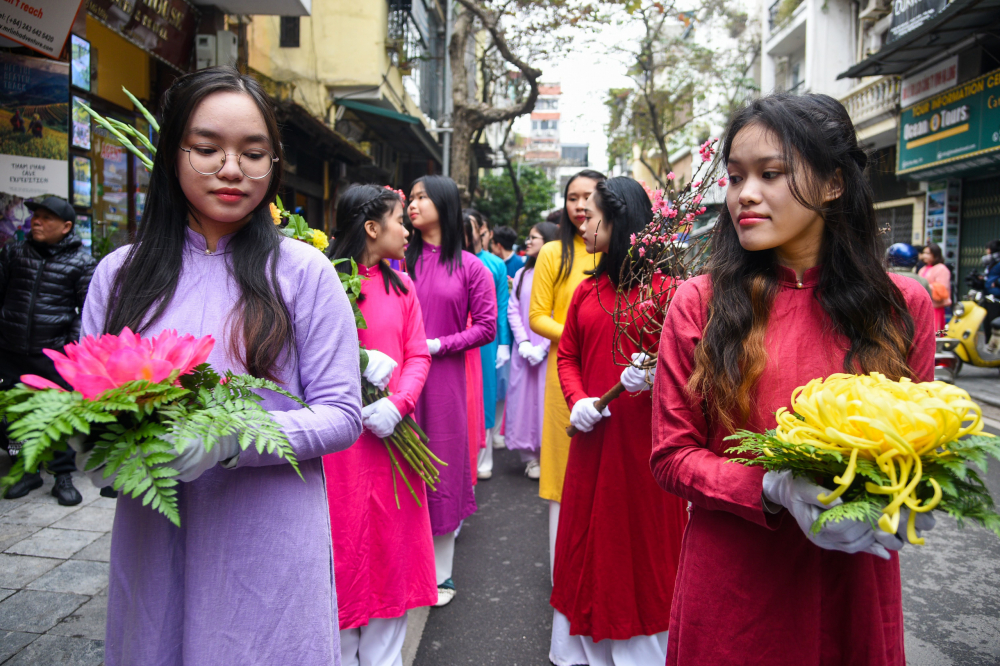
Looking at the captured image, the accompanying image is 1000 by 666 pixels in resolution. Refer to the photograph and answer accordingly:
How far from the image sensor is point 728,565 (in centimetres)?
151

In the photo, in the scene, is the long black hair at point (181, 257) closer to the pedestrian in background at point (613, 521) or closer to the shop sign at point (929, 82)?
the pedestrian in background at point (613, 521)

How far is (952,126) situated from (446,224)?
13.4 metres

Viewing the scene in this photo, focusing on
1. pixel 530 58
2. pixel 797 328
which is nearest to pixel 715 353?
pixel 797 328

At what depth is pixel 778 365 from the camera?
152 centimetres

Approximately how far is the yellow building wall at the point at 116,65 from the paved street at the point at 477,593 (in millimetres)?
4063

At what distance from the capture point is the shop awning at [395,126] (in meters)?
11.8

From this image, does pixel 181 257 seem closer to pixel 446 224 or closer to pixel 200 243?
pixel 200 243

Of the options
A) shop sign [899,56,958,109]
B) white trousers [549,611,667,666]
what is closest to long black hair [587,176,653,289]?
white trousers [549,611,667,666]

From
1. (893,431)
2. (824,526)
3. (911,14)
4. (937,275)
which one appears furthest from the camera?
(911,14)

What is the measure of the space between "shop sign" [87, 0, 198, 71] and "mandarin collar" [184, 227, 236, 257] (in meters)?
5.61

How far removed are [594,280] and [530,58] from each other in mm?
13409

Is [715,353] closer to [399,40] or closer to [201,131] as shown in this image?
[201,131]

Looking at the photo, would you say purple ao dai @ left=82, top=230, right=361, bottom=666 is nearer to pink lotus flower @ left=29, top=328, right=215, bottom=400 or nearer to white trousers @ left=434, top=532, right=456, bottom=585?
pink lotus flower @ left=29, top=328, right=215, bottom=400

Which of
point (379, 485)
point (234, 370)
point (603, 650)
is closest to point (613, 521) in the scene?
point (603, 650)
